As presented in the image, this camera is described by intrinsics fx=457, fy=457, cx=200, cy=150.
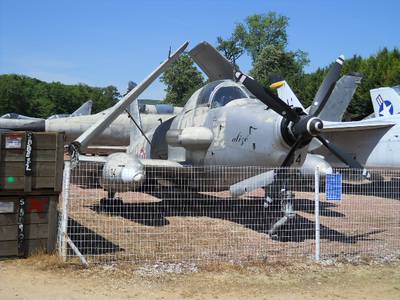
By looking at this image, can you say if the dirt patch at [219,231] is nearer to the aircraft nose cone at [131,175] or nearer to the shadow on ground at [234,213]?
the shadow on ground at [234,213]

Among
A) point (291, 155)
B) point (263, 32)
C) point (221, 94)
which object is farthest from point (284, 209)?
point (263, 32)

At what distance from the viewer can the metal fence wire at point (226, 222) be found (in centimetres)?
733

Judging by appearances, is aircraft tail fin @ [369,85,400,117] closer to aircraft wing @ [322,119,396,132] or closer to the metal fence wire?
aircraft wing @ [322,119,396,132]

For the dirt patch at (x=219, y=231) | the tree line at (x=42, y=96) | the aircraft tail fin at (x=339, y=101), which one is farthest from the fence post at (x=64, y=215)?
the tree line at (x=42, y=96)

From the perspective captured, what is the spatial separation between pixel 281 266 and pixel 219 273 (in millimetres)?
1051

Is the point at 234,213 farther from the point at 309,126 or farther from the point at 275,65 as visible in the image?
the point at 275,65

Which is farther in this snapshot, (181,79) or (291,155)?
(181,79)

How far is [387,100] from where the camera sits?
68.0 feet

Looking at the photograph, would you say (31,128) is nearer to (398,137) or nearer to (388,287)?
(398,137)

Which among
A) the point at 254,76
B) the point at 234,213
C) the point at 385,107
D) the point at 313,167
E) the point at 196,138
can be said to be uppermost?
the point at 254,76

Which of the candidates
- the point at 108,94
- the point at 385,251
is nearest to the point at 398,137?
the point at 385,251

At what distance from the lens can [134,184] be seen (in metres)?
8.84

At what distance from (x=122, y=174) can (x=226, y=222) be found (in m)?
2.81

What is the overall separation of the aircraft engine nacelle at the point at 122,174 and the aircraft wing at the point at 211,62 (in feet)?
14.0
